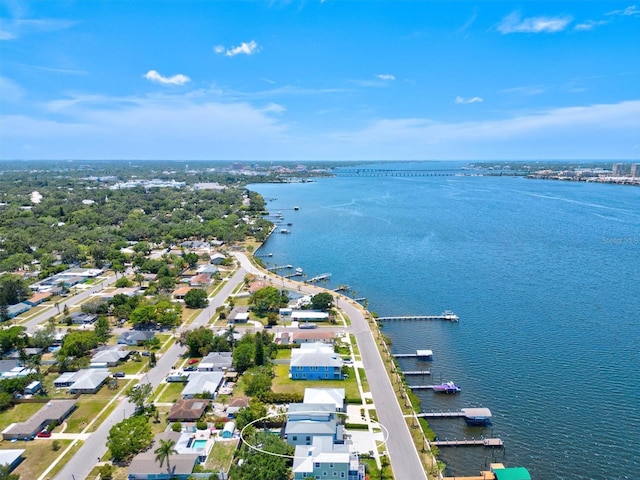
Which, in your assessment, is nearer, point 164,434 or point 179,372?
point 164,434

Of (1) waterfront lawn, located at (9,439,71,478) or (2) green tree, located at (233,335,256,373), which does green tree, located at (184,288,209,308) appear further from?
(1) waterfront lawn, located at (9,439,71,478)

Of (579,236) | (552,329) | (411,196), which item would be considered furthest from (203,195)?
(552,329)

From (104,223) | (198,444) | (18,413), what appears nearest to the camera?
(198,444)

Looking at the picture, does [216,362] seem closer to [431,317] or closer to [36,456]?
[36,456]

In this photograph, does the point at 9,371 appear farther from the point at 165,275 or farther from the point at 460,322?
the point at 460,322

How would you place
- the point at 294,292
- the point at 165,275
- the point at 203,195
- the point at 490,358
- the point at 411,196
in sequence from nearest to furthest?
1. the point at 490,358
2. the point at 294,292
3. the point at 165,275
4. the point at 203,195
5. the point at 411,196

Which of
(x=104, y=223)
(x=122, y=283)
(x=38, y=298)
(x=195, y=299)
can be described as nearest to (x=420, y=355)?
(x=195, y=299)

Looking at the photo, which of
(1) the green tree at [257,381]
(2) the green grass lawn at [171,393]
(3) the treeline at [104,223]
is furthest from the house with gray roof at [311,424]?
(3) the treeline at [104,223]
